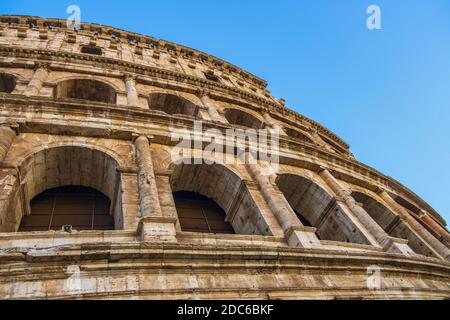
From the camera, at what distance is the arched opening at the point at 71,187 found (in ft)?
25.9

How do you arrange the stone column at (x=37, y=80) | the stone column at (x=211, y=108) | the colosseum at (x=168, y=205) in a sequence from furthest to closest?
1. the stone column at (x=211, y=108)
2. the stone column at (x=37, y=80)
3. the colosseum at (x=168, y=205)

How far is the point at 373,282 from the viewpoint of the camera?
680 centimetres

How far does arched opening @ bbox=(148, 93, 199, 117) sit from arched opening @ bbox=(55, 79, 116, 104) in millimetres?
1426

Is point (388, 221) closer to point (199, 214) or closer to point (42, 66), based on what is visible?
point (199, 214)

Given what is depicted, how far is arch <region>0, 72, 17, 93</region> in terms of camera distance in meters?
12.4

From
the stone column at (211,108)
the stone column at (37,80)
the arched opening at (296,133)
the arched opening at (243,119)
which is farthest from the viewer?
the arched opening at (296,133)

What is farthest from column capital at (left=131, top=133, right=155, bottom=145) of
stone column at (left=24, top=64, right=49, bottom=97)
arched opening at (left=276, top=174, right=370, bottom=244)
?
arched opening at (left=276, top=174, right=370, bottom=244)

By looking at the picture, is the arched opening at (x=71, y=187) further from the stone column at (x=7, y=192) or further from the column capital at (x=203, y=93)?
the column capital at (x=203, y=93)

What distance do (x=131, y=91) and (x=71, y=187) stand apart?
14.9 ft

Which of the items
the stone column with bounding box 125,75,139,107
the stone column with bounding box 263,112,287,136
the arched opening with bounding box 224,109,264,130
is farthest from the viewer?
the arched opening with bounding box 224,109,264,130

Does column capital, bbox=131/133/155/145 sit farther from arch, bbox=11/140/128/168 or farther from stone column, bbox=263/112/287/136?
stone column, bbox=263/112/287/136

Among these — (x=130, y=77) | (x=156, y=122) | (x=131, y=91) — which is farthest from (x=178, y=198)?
(x=130, y=77)

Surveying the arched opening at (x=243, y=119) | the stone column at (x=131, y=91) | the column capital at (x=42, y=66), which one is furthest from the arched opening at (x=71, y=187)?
the arched opening at (x=243, y=119)

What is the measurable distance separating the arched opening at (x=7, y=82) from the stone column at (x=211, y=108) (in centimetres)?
639
